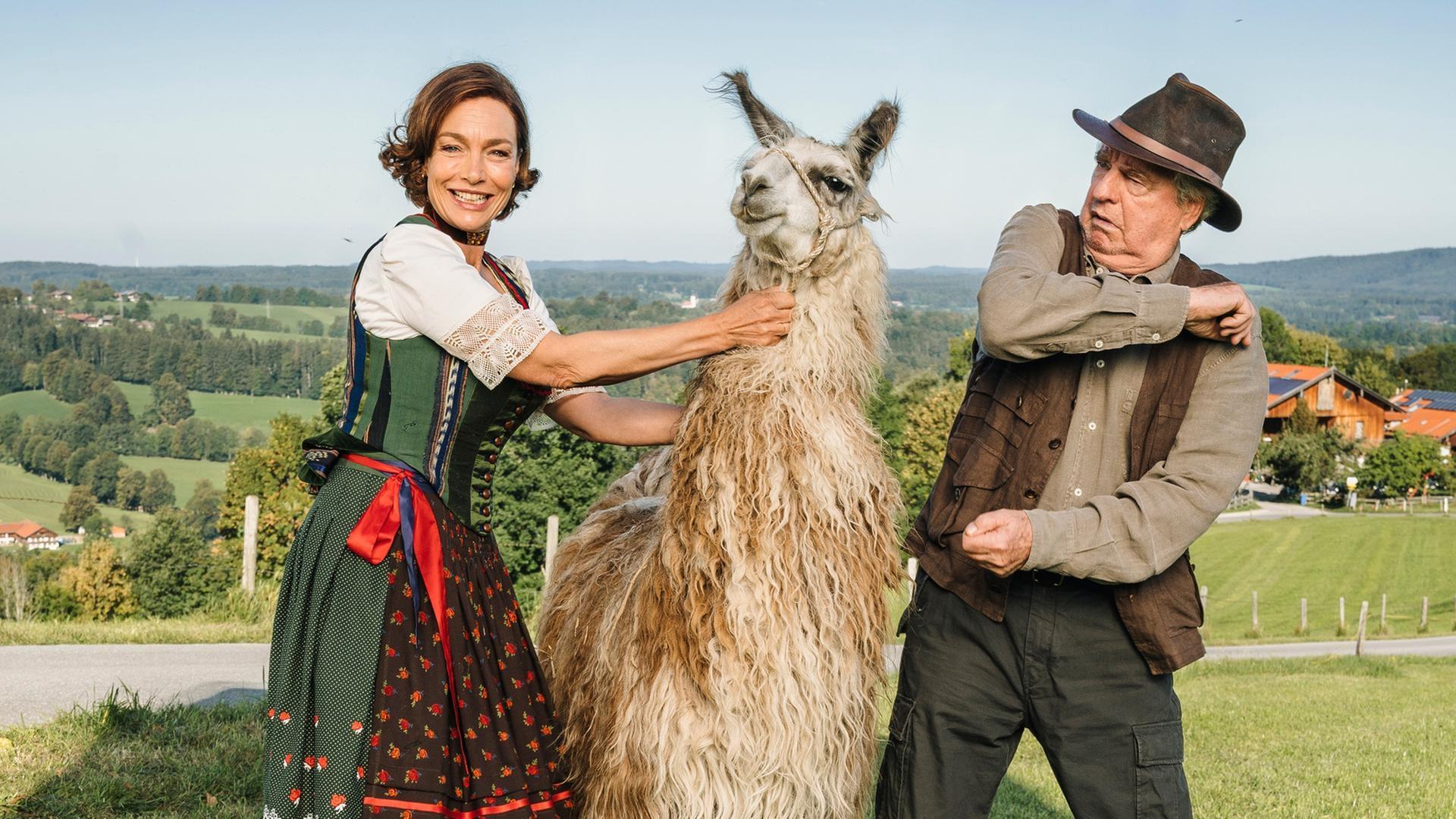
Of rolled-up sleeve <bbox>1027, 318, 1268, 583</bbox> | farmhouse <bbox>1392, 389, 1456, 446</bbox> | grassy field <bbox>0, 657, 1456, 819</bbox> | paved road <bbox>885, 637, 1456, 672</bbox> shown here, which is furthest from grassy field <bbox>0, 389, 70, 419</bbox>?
farmhouse <bbox>1392, 389, 1456, 446</bbox>

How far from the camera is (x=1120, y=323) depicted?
8.15ft

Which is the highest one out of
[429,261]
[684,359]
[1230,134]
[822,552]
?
[1230,134]

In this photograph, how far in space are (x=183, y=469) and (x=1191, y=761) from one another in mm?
68880

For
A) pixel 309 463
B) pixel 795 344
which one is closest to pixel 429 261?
pixel 309 463

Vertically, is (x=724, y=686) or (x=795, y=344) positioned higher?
(x=795, y=344)

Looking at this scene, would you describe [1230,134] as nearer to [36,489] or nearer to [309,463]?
[309,463]

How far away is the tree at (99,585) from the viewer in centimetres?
2370

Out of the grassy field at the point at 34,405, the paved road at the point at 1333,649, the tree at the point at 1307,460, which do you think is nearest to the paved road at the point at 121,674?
the paved road at the point at 1333,649

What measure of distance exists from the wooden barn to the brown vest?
79.9 m

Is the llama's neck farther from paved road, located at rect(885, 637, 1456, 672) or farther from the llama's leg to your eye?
paved road, located at rect(885, 637, 1456, 672)

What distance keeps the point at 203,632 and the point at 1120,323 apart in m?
9.36

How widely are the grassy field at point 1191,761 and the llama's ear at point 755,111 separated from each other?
221 centimetres

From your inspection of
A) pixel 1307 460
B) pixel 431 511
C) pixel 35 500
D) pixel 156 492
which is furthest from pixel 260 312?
pixel 431 511

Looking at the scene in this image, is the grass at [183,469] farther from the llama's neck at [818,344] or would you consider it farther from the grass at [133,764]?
the llama's neck at [818,344]
